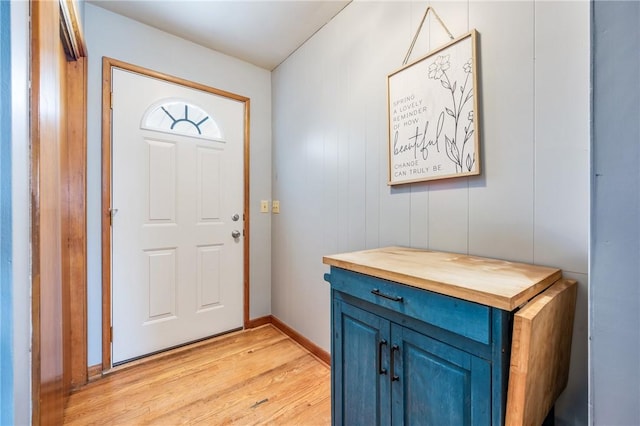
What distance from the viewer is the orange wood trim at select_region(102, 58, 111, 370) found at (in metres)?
1.88

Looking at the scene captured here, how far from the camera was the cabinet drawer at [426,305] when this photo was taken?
736 millimetres

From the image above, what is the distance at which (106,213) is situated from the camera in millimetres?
1896

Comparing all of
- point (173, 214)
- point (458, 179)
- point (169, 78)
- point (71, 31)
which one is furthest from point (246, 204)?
point (458, 179)

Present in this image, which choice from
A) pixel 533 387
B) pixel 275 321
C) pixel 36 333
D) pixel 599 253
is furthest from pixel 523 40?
pixel 275 321

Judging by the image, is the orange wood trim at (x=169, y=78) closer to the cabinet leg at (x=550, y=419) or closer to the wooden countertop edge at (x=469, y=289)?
the wooden countertop edge at (x=469, y=289)

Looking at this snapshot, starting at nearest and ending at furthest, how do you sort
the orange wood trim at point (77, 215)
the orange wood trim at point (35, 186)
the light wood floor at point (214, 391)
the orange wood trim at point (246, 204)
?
the orange wood trim at point (35, 186), the light wood floor at point (214, 391), the orange wood trim at point (77, 215), the orange wood trim at point (246, 204)

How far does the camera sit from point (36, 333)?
0.69 metres

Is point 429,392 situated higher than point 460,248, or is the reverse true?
point 460,248

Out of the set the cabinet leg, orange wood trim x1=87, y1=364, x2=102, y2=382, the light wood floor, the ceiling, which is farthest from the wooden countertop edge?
orange wood trim x1=87, y1=364, x2=102, y2=382

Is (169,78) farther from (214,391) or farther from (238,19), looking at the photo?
(214,391)

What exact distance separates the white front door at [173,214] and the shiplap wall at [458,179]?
1.77 ft

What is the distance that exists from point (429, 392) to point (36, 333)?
1.09m

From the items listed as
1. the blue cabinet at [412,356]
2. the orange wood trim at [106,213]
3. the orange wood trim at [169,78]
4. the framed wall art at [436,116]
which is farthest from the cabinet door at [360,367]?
the orange wood trim at [169,78]

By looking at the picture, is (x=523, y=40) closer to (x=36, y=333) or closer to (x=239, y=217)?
(x=36, y=333)
